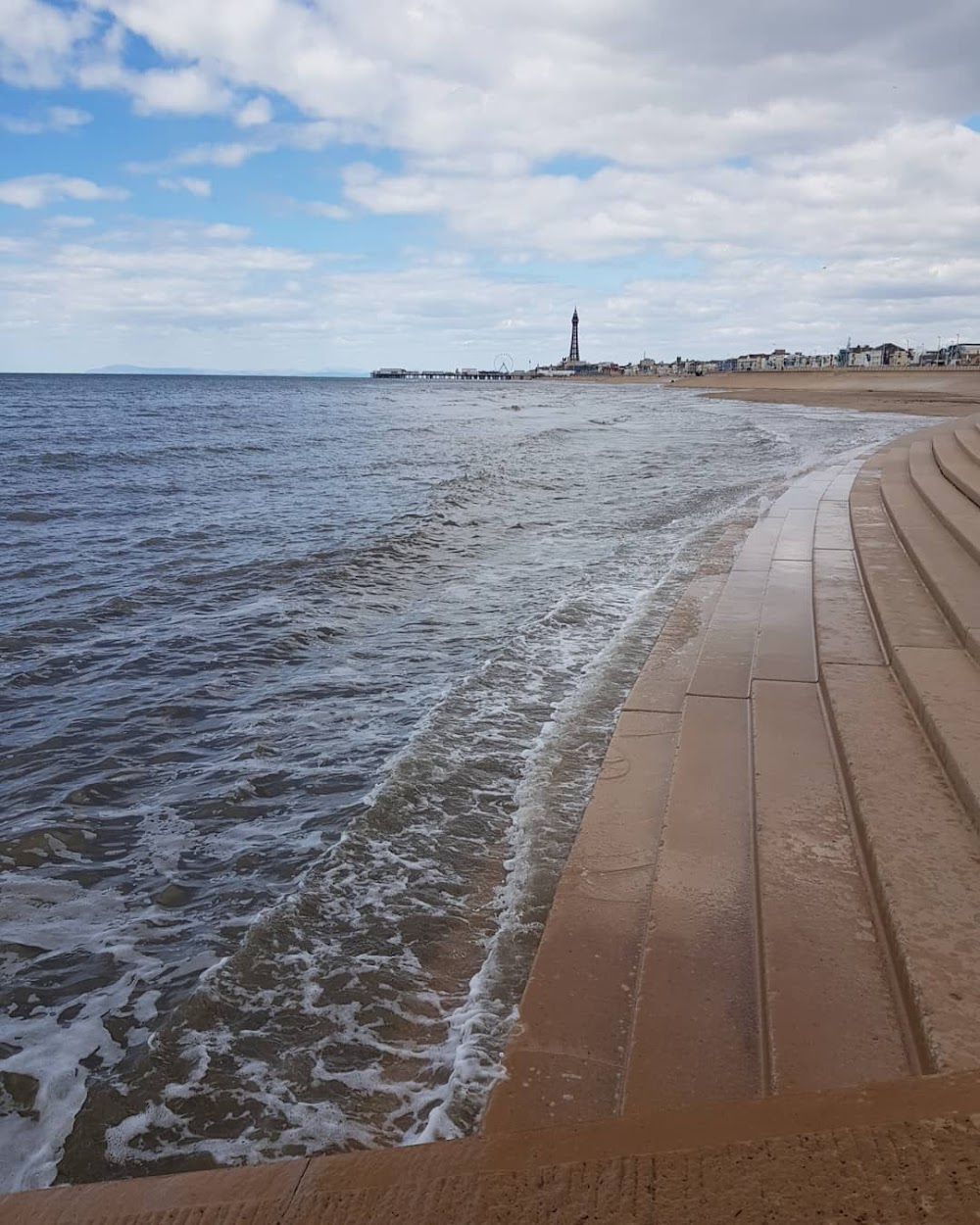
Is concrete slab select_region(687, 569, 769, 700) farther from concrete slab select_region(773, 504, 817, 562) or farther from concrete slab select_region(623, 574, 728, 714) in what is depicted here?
concrete slab select_region(773, 504, 817, 562)

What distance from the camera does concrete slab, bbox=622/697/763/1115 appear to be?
7.02 ft

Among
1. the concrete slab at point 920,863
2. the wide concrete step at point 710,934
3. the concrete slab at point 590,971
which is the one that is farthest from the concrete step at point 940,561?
the concrete slab at point 590,971

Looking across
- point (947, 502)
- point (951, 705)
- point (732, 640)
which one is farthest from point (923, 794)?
point (947, 502)

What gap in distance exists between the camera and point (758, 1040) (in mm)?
2256

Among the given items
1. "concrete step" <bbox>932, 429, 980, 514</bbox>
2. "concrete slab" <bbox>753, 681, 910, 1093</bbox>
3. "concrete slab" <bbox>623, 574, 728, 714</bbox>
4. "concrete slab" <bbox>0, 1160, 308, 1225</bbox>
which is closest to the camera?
"concrete slab" <bbox>0, 1160, 308, 1225</bbox>

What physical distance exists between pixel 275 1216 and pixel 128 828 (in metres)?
2.79

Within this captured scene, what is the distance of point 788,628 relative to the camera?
5969 mm

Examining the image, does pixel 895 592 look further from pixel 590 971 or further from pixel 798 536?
pixel 590 971

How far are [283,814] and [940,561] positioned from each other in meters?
5.51

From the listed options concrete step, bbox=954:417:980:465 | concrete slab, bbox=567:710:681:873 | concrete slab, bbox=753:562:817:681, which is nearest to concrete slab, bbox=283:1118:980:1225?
concrete slab, bbox=567:710:681:873

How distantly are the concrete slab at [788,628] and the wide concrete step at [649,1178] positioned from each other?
357 cm

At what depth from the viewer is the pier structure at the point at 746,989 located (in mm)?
1482

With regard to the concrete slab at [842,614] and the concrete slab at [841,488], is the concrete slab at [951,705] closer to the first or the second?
the concrete slab at [842,614]

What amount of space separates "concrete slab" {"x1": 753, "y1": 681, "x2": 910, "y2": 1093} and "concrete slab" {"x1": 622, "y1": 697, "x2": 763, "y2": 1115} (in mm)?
77
